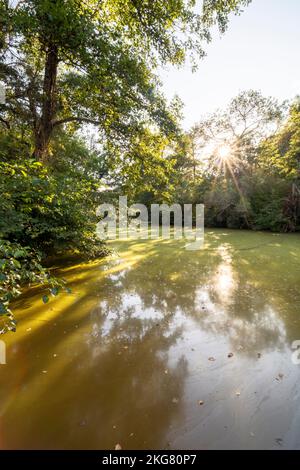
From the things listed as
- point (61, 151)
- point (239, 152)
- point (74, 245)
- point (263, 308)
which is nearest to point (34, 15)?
point (74, 245)

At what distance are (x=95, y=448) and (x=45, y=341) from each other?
1576mm

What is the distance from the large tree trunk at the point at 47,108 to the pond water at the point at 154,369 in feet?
11.2

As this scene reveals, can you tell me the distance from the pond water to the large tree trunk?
340 centimetres

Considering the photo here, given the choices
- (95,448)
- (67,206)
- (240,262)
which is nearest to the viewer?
(95,448)

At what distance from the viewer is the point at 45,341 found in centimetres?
290

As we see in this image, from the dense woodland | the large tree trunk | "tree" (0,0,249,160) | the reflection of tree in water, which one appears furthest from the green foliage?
the large tree trunk

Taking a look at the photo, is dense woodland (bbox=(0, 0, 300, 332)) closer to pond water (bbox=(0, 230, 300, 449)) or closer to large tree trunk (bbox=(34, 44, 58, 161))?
large tree trunk (bbox=(34, 44, 58, 161))

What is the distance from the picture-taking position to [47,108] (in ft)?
18.0

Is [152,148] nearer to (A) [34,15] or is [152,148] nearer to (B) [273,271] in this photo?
(A) [34,15]

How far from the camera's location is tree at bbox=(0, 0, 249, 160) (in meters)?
3.55

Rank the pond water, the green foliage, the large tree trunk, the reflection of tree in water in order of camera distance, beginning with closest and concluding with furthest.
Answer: the green foliage, the pond water, the reflection of tree in water, the large tree trunk

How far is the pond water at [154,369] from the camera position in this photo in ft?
5.67

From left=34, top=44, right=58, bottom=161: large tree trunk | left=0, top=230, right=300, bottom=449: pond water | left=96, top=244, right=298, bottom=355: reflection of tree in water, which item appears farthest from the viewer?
left=34, top=44, right=58, bottom=161: large tree trunk

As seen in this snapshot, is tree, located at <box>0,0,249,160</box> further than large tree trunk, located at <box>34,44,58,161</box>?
No
